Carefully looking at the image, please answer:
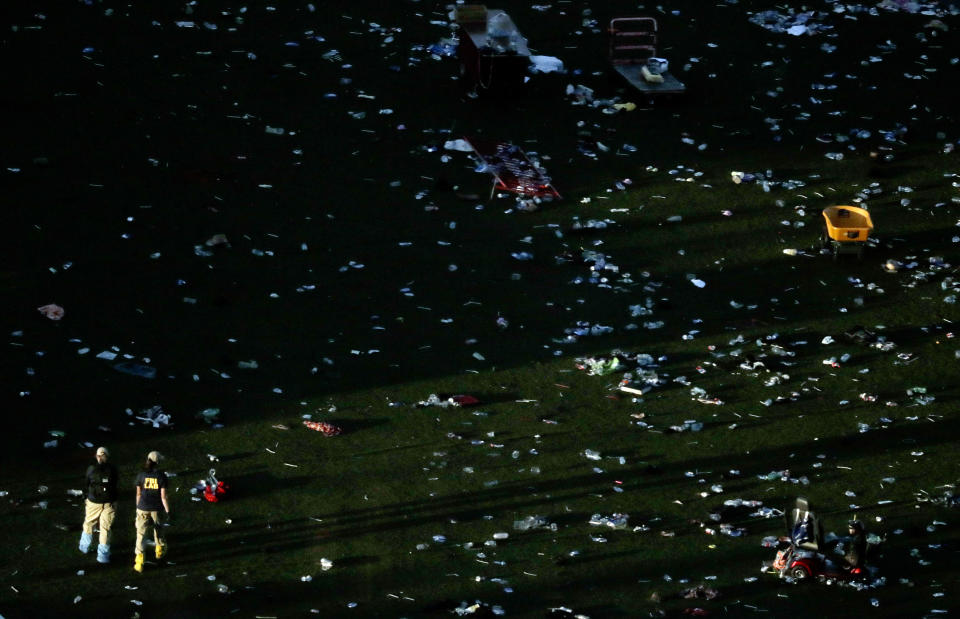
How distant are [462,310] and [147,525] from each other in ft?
16.8

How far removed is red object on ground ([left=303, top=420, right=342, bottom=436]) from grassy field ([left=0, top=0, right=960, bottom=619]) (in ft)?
0.46

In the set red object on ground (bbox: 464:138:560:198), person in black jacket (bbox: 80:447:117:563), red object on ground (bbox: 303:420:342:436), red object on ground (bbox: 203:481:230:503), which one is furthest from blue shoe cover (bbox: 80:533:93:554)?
red object on ground (bbox: 464:138:560:198)

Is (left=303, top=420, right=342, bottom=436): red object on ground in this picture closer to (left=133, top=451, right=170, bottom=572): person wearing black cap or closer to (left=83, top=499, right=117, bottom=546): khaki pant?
(left=133, top=451, right=170, bottom=572): person wearing black cap

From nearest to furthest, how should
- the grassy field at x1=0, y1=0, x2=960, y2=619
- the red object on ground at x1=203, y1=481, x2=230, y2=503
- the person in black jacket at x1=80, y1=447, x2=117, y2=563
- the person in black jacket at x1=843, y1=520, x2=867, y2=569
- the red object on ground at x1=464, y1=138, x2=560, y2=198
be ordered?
the person in black jacket at x1=80, y1=447, x2=117, y2=563 → the person in black jacket at x1=843, y1=520, x2=867, y2=569 → the grassy field at x1=0, y1=0, x2=960, y2=619 → the red object on ground at x1=203, y1=481, x2=230, y2=503 → the red object on ground at x1=464, y1=138, x2=560, y2=198

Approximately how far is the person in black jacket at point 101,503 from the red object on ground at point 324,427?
246 cm

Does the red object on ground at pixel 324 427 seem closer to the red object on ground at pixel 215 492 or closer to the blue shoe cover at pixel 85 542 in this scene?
the red object on ground at pixel 215 492

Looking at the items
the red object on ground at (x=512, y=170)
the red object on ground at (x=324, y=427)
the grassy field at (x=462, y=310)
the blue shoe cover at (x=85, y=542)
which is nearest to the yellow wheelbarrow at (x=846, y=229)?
the grassy field at (x=462, y=310)

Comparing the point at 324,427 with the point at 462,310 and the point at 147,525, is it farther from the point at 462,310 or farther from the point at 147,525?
the point at 462,310

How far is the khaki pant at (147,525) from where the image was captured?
1295 cm

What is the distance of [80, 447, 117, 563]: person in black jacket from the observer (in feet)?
42.2

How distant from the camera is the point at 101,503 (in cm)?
1290

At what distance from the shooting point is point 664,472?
48.0 feet

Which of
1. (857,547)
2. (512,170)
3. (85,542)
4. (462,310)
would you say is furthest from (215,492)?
(512,170)

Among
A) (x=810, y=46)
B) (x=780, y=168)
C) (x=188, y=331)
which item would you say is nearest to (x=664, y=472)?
(x=188, y=331)
